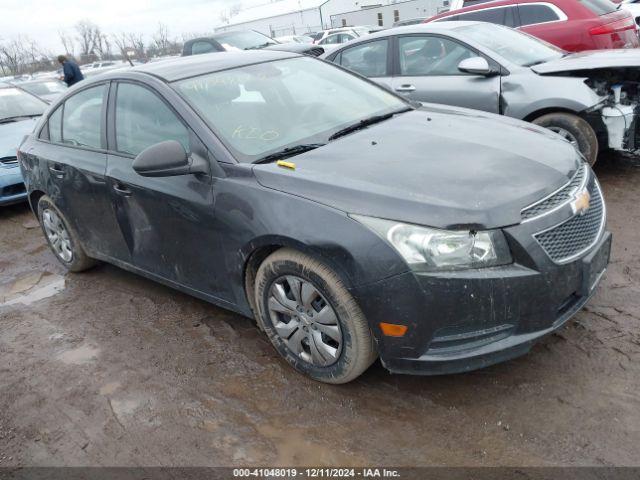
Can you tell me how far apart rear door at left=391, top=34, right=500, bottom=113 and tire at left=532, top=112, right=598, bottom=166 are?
1.78 feet

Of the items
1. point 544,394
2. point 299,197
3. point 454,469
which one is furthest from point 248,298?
point 544,394

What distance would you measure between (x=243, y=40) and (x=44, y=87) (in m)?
5.36

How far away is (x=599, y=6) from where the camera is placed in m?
7.66

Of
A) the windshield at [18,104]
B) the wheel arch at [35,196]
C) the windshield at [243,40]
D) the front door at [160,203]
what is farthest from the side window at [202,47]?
the front door at [160,203]

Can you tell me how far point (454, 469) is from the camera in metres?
2.34

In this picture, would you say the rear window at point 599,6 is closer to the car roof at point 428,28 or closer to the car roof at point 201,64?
the car roof at point 428,28

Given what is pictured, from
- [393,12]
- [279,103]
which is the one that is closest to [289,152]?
[279,103]

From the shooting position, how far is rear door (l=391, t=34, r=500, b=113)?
5.53 meters

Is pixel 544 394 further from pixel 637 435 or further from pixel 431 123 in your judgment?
pixel 431 123

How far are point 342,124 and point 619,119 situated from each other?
3037 mm

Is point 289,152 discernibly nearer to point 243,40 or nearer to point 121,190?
point 121,190

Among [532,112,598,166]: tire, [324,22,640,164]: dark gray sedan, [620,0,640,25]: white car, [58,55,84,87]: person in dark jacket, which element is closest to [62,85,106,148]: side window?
[324,22,640,164]: dark gray sedan

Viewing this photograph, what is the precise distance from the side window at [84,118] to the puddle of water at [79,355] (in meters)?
1.39

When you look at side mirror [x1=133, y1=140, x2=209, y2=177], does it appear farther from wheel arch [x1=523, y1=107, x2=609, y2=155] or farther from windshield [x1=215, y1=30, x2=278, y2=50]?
windshield [x1=215, y1=30, x2=278, y2=50]
